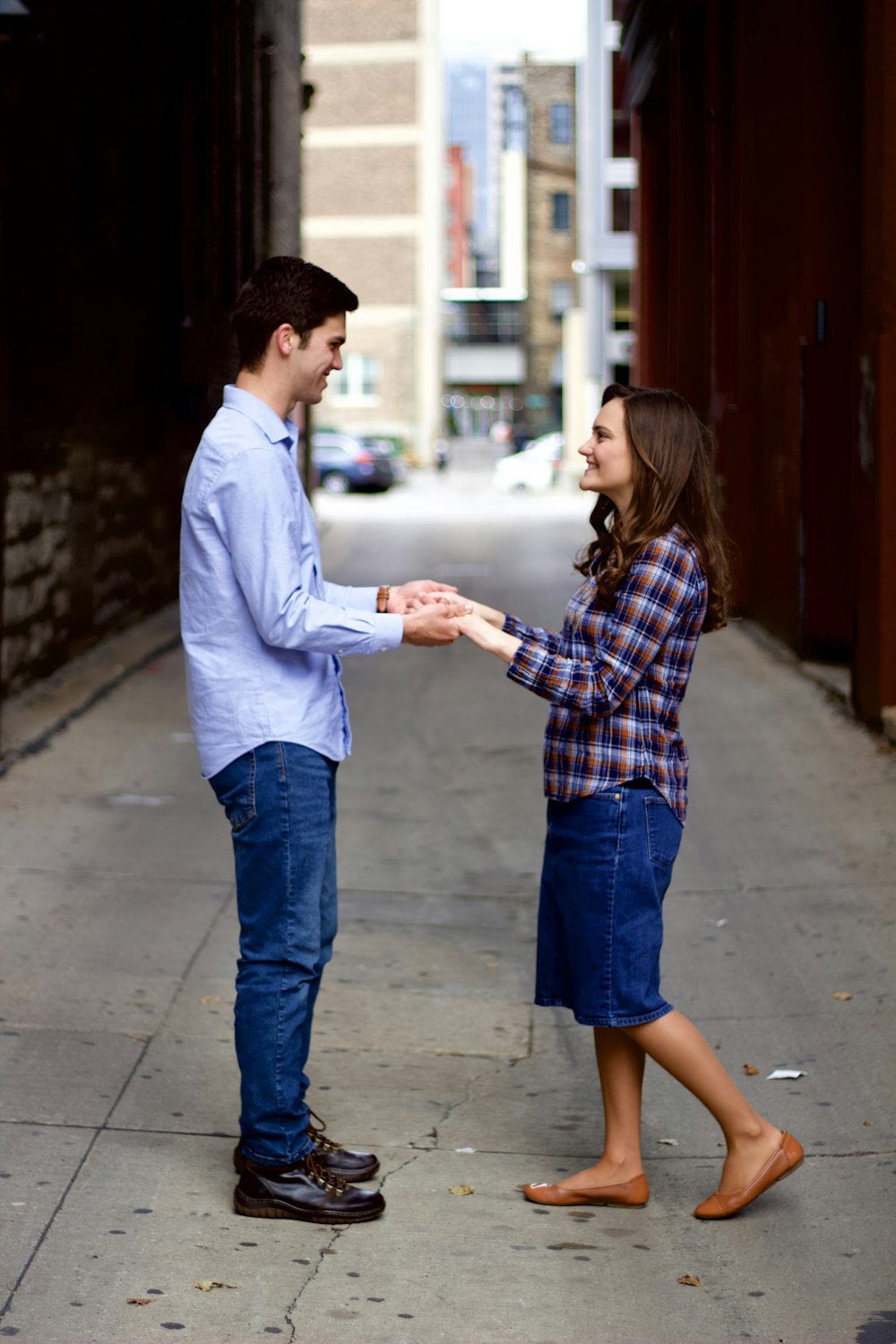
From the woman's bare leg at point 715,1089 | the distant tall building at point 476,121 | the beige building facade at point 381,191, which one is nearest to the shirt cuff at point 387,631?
the woman's bare leg at point 715,1089

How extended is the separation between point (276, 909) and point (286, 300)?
131 centimetres

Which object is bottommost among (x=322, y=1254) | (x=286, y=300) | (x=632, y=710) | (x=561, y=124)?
(x=322, y=1254)

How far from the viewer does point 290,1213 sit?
373 cm

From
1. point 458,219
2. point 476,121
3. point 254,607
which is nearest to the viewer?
point 254,607

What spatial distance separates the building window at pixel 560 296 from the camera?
A: 74625 millimetres

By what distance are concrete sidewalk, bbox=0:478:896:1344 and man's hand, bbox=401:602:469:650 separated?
1.33 meters

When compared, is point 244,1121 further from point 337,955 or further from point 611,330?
point 611,330

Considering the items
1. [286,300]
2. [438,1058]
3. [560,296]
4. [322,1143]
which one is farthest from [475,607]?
A: [560,296]

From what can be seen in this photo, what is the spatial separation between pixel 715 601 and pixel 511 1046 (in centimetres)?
184

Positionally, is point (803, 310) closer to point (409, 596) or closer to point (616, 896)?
point (409, 596)

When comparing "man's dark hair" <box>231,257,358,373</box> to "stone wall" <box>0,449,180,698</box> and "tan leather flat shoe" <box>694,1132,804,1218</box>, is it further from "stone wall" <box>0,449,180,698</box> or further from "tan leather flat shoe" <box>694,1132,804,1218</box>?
"stone wall" <box>0,449,180,698</box>

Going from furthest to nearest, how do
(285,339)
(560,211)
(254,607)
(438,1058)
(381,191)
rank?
(560,211) → (381,191) → (438,1058) → (285,339) → (254,607)

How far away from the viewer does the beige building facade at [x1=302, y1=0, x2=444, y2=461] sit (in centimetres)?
5294

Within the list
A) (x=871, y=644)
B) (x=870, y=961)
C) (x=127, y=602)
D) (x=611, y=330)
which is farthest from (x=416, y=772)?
(x=611, y=330)
